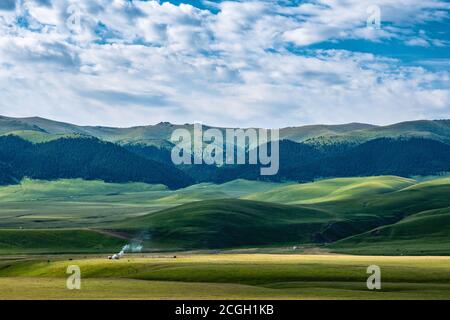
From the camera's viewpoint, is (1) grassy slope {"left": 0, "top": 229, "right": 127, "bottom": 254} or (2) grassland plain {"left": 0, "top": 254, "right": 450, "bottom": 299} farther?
(1) grassy slope {"left": 0, "top": 229, "right": 127, "bottom": 254}

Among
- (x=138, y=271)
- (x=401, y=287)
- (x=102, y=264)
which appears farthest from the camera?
(x=102, y=264)

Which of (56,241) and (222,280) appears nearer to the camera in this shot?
(222,280)

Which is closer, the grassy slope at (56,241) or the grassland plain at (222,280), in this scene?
the grassland plain at (222,280)

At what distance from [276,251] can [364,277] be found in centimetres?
8058

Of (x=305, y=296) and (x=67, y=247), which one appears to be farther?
(x=67, y=247)

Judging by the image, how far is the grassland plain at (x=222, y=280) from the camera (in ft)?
255

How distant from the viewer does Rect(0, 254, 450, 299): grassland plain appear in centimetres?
7769

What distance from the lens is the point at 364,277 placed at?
96000 mm

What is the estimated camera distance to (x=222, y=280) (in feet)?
320
